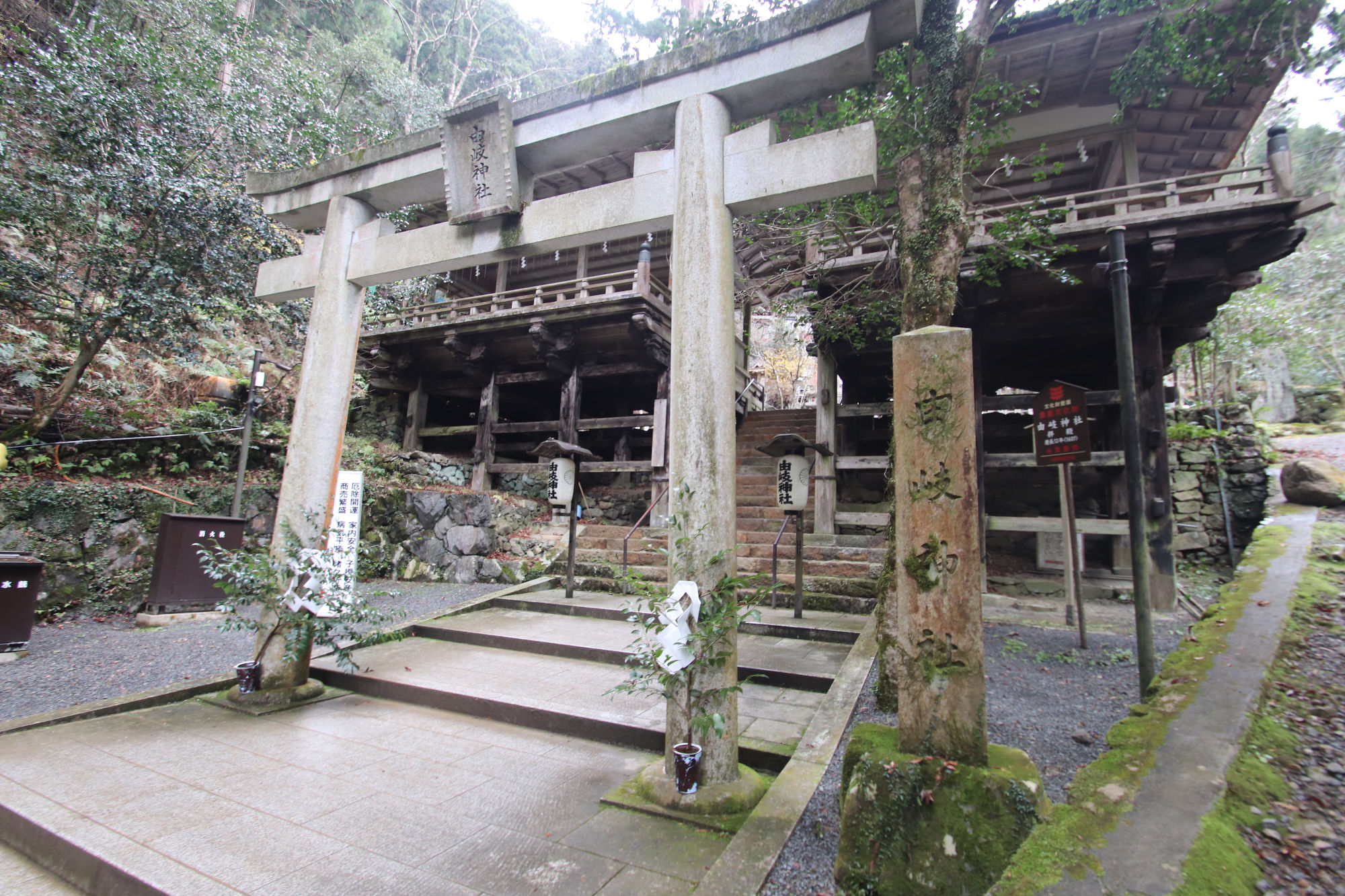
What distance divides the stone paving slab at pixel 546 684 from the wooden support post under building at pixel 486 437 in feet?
20.2

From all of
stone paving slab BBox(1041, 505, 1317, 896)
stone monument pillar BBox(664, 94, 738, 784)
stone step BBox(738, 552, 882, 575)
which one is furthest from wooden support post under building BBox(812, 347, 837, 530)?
stone monument pillar BBox(664, 94, 738, 784)

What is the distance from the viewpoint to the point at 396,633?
5.77 m

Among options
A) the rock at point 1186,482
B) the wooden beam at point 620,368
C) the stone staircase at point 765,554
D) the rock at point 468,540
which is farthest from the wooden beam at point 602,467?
the rock at point 1186,482

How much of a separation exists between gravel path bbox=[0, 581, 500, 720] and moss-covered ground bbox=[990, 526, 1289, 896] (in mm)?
4129

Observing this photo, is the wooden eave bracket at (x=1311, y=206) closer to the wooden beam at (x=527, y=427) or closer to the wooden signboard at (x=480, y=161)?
the wooden signboard at (x=480, y=161)

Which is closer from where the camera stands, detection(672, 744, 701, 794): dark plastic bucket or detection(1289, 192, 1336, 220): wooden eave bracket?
detection(672, 744, 701, 794): dark plastic bucket

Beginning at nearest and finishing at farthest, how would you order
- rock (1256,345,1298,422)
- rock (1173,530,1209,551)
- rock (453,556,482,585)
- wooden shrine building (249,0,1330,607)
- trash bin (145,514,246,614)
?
wooden shrine building (249,0,1330,607) → trash bin (145,514,246,614) → rock (453,556,482,585) → rock (1173,530,1209,551) → rock (1256,345,1298,422)

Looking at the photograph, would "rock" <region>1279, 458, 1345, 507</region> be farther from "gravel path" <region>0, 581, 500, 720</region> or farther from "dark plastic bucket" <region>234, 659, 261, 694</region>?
"dark plastic bucket" <region>234, 659, 261, 694</region>

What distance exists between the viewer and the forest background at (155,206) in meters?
7.26

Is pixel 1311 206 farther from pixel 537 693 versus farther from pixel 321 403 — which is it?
pixel 321 403

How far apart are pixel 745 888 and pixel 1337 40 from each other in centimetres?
825

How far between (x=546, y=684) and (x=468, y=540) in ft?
18.6

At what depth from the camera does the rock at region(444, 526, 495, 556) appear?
31.7 ft

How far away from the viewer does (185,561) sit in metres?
6.68
